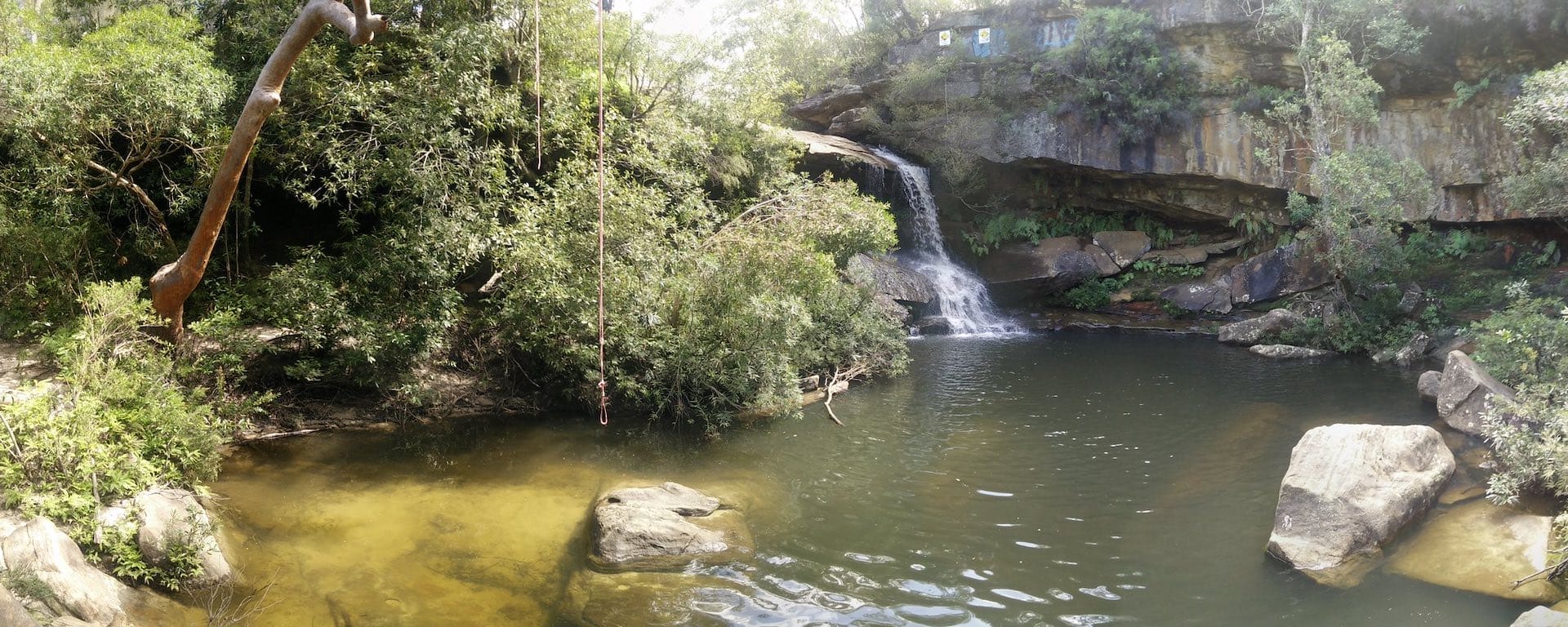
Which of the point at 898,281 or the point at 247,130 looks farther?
the point at 898,281

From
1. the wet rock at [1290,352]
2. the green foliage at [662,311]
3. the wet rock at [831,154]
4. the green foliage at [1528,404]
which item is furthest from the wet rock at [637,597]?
the wet rock at [1290,352]

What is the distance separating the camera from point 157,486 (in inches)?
259

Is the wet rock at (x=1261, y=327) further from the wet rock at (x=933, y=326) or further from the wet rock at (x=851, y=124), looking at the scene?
the wet rock at (x=851, y=124)

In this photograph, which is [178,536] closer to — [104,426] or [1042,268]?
[104,426]

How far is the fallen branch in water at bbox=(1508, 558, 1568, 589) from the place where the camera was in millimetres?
5828

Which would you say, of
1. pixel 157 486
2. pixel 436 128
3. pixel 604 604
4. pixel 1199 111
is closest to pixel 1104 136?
pixel 1199 111

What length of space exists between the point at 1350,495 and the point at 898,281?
13332mm

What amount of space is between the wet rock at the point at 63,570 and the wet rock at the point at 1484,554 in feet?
29.8

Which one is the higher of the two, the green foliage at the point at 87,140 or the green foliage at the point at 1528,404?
the green foliage at the point at 87,140

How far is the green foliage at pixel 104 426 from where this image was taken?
18.7ft

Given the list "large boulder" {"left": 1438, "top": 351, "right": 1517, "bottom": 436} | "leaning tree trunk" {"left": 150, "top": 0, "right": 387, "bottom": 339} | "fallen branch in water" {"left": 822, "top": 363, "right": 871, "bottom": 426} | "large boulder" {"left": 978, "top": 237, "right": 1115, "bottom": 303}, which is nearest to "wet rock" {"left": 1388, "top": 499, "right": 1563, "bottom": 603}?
"large boulder" {"left": 1438, "top": 351, "right": 1517, "bottom": 436}

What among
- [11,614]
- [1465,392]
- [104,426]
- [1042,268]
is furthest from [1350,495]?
[1042,268]

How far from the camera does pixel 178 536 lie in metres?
5.86

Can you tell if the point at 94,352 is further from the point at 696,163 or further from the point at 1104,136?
the point at 1104,136
